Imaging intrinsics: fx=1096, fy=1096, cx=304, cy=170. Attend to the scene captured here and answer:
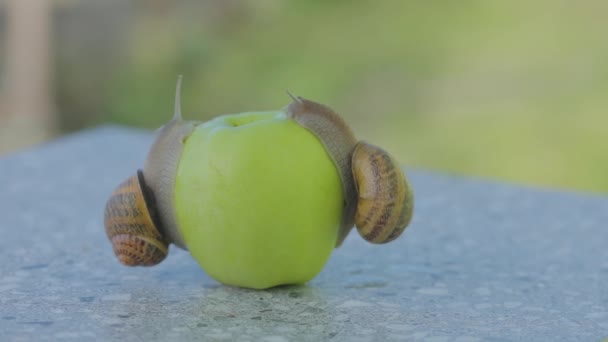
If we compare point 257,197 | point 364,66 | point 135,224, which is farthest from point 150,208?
point 364,66

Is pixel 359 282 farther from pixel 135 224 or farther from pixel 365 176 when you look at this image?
pixel 135 224

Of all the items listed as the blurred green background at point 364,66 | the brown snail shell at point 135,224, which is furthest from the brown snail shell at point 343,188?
the blurred green background at point 364,66

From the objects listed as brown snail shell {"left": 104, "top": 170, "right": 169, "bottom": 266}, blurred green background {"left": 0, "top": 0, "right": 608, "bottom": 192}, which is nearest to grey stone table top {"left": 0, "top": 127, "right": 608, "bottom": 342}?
brown snail shell {"left": 104, "top": 170, "right": 169, "bottom": 266}

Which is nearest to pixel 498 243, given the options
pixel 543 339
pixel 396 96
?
pixel 543 339

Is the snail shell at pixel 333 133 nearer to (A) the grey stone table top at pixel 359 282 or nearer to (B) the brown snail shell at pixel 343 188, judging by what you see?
(B) the brown snail shell at pixel 343 188

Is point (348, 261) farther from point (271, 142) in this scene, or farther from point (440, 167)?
point (440, 167)

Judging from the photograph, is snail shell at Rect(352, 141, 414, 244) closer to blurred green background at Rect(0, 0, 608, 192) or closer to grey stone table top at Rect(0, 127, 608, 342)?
grey stone table top at Rect(0, 127, 608, 342)
